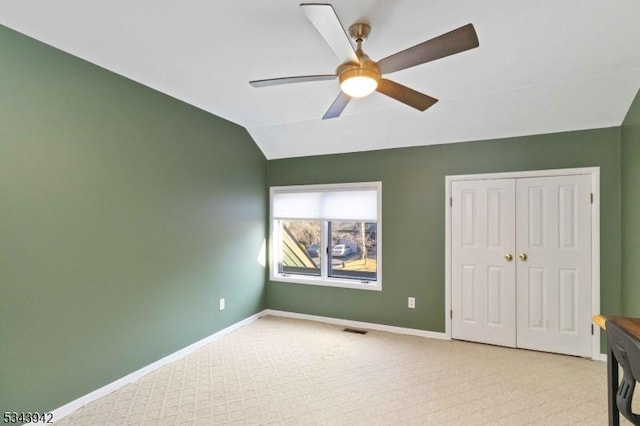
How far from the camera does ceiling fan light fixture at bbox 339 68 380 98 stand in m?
1.77

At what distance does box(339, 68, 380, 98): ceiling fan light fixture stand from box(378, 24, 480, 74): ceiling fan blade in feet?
0.28

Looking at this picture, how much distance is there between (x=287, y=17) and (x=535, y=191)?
292 cm

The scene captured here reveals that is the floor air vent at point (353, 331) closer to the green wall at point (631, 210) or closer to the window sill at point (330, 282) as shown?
the window sill at point (330, 282)

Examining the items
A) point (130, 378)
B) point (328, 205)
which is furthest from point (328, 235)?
point (130, 378)

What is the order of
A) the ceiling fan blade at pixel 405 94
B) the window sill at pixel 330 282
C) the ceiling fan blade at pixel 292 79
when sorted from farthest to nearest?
1. the window sill at pixel 330 282
2. the ceiling fan blade at pixel 405 94
3. the ceiling fan blade at pixel 292 79

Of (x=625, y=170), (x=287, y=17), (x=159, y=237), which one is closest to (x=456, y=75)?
(x=287, y=17)

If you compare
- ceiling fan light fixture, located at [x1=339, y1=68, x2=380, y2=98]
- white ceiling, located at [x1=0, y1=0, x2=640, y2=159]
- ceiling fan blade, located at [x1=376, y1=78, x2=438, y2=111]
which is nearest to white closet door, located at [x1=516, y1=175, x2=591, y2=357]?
white ceiling, located at [x1=0, y1=0, x2=640, y2=159]

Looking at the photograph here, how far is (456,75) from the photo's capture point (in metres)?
2.60

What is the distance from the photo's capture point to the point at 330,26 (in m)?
1.46

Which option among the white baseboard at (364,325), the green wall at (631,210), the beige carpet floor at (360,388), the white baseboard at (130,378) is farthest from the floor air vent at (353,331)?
the green wall at (631,210)

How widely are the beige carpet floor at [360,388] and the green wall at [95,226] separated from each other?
394mm

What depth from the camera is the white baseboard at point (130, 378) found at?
2.26 m

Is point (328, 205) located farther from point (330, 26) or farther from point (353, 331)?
point (330, 26)

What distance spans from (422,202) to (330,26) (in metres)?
2.65
